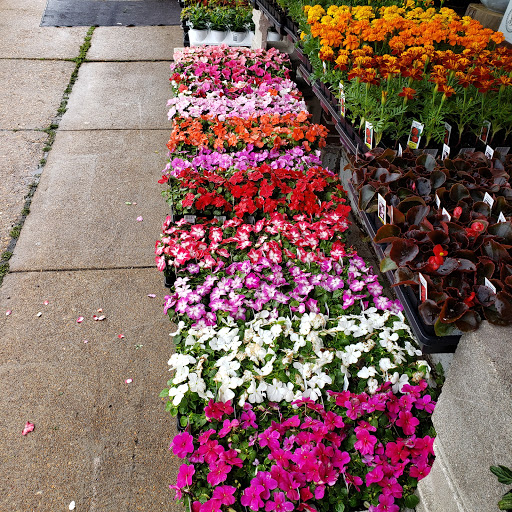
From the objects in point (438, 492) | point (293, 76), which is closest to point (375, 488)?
point (438, 492)

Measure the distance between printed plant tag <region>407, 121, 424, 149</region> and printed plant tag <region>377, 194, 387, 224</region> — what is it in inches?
25.2

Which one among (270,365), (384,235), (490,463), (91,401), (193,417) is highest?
(384,235)

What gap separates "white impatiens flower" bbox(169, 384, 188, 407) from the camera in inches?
70.7

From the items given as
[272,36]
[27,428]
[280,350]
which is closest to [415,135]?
[280,350]

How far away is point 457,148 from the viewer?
7.98ft

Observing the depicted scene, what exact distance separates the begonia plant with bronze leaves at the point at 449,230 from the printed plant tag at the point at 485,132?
15.5 inches

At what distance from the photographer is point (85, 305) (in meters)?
3.09

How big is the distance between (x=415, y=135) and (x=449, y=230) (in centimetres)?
91

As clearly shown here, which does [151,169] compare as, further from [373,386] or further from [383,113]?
[373,386]

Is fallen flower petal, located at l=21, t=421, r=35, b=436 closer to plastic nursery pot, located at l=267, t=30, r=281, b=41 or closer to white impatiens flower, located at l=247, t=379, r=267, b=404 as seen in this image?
white impatiens flower, located at l=247, t=379, r=267, b=404

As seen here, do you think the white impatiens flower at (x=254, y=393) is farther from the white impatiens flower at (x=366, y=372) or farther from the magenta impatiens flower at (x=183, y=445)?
the white impatiens flower at (x=366, y=372)

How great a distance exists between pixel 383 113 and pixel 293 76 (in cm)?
302

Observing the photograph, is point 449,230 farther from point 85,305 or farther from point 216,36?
point 216,36

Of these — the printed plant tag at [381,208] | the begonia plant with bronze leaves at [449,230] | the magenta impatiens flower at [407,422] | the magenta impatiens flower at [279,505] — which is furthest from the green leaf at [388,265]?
the magenta impatiens flower at [279,505]
